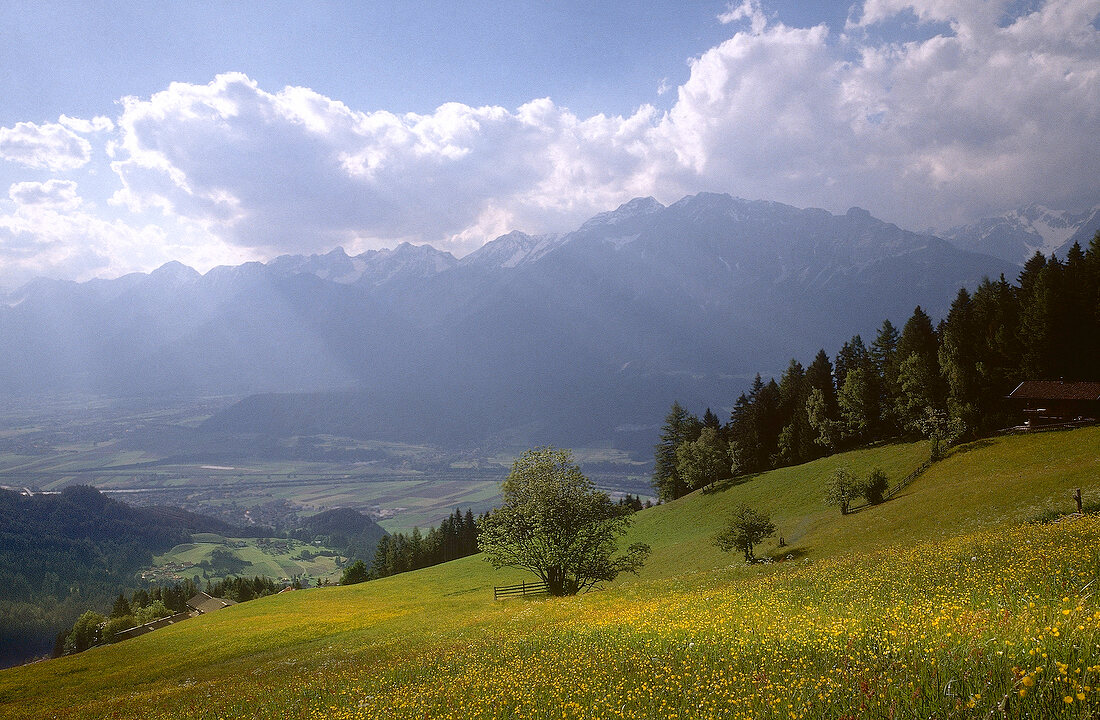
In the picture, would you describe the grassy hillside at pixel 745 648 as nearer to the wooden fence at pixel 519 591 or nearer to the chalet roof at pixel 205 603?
the wooden fence at pixel 519 591

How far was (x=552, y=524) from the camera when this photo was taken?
137 ft

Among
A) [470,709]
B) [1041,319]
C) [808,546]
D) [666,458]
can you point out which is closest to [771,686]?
[470,709]

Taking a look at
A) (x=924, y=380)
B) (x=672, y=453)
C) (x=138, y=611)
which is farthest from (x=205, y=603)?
(x=924, y=380)

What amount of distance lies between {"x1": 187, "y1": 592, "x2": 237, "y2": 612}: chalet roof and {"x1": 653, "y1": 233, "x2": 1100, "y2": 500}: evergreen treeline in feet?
291

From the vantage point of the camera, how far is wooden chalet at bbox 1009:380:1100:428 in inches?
2147

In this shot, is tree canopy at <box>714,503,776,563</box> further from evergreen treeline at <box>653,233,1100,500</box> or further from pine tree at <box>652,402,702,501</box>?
pine tree at <box>652,402,702,501</box>

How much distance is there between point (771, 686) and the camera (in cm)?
874

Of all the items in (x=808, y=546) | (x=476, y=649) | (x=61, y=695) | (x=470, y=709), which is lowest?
(x=808, y=546)

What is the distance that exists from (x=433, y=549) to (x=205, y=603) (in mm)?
44834

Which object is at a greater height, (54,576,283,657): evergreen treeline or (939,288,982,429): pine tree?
(939,288,982,429): pine tree

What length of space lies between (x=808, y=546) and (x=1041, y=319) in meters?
42.4

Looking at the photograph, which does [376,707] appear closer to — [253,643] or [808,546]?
[253,643]

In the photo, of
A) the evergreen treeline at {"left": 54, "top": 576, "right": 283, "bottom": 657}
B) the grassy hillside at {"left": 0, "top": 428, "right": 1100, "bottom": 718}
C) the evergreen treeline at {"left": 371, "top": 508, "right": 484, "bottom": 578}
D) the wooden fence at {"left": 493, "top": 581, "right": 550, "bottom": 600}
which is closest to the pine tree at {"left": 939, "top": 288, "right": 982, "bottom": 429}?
the grassy hillside at {"left": 0, "top": 428, "right": 1100, "bottom": 718}

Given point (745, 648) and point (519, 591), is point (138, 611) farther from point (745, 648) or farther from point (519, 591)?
point (745, 648)
